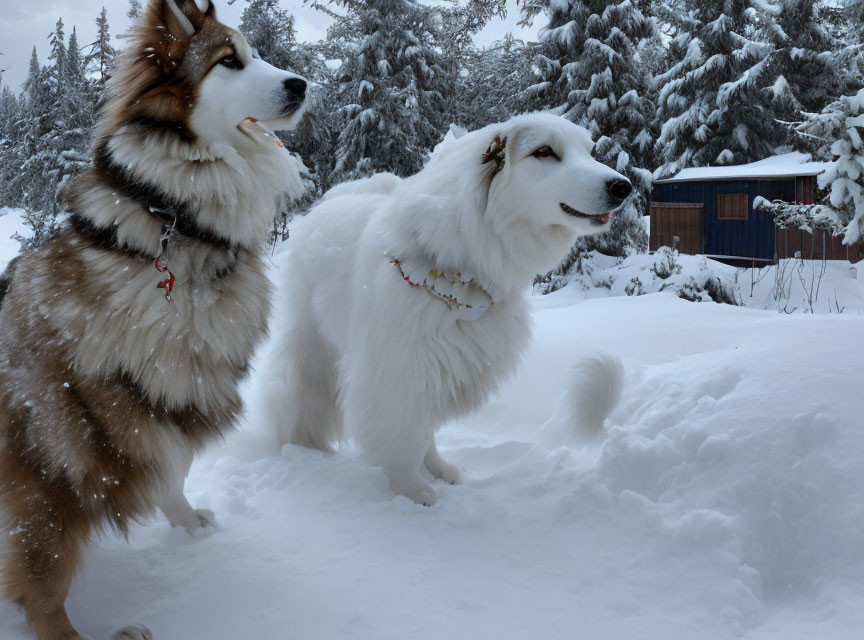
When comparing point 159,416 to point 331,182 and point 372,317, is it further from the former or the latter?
point 331,182

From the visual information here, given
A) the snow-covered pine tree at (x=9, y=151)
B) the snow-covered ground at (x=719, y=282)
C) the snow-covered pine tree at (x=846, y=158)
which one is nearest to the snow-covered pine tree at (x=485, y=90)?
the snow-covered ground at (x=719, y=282)

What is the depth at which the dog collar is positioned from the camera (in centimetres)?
276

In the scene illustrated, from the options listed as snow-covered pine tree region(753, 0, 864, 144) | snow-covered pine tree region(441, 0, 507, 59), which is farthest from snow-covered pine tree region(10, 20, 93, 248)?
snow-covered pine tree region(753, 0, 864, 144)

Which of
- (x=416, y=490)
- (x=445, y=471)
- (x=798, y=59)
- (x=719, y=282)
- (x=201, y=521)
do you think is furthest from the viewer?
(x=798, y=59)

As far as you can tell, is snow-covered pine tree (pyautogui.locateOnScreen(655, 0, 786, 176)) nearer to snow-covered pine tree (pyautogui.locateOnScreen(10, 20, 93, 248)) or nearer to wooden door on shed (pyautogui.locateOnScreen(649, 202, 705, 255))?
wooden door on shed (pyautogui.locateOnScreen(649, 202, 705, 255))

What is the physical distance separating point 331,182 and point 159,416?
56.2ft

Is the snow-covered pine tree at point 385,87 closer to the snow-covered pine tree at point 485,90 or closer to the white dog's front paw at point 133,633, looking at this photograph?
the snow-covered pine tree at point 485,90

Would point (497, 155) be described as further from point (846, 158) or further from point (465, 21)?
point (465, 21)

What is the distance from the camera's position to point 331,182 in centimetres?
1834

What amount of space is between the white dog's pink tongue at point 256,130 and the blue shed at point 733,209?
1745cm

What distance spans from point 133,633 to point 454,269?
1784mm

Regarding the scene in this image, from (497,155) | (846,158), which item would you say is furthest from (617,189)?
(846,158)

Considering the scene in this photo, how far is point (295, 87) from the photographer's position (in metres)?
1.92

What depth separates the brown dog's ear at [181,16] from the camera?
6.05ft
